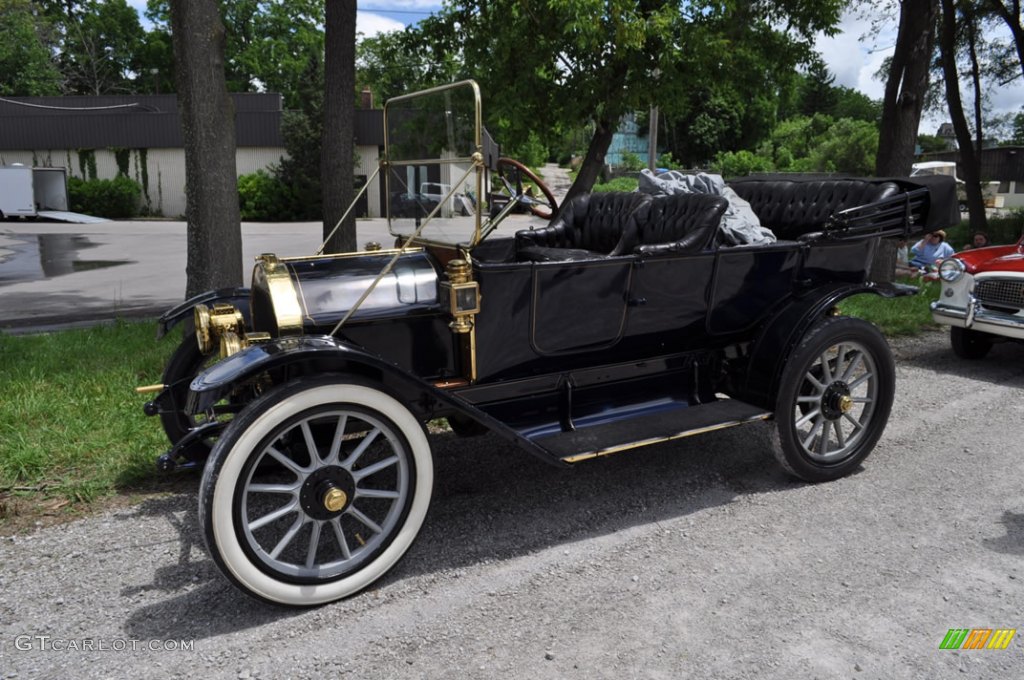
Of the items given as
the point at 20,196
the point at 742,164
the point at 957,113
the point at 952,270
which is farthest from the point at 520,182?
the point at 742,164

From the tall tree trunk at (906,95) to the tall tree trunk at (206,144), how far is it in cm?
681

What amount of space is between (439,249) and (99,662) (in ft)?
6.67

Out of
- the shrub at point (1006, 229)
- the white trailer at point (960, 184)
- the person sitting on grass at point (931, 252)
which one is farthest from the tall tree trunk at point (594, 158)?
the white trailer at point (960, 184)

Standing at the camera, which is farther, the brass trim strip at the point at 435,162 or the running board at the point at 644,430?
the brass trim strip at the point at 435,162

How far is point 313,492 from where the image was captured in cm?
279

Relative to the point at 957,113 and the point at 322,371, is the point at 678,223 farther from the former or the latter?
the point at 957,113

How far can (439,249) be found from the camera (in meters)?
3.53

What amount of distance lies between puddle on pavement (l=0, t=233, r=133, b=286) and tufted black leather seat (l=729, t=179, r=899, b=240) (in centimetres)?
1148

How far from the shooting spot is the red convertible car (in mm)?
6086

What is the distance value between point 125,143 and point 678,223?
33373mm

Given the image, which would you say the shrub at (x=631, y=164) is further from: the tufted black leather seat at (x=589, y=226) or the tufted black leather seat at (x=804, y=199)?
the tufted black leather seat at (x=589, y=226)

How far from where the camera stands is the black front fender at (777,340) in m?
3.73

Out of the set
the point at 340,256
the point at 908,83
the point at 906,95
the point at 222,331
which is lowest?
the point at 222,331

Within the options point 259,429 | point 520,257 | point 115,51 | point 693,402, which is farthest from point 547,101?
point 115,51
